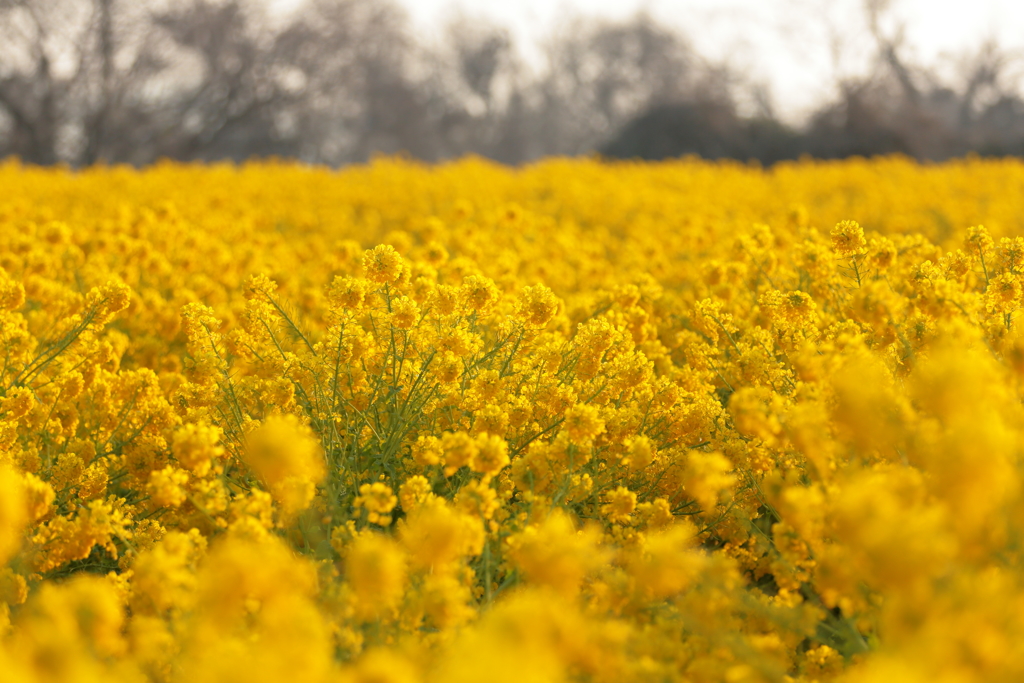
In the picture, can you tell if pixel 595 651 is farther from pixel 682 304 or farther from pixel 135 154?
pixel 135 154

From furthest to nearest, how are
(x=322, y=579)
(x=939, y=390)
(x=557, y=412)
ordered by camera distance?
1. (x=557, y=412)
2. (x=322, y=579)
3. (x=939, y=390)

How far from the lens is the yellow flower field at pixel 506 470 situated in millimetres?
1581

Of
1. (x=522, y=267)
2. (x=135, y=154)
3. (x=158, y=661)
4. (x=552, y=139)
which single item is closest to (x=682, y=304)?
(x=522, y=267)

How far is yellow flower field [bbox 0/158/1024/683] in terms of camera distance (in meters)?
1.58

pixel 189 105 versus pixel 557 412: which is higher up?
pixel 189 105

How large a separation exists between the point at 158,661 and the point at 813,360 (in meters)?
1.76

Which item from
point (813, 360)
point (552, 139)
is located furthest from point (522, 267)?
point (552, 139)

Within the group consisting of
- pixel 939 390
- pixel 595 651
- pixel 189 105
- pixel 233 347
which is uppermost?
pixel 189 105

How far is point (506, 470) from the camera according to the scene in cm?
308

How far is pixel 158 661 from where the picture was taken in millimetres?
2037

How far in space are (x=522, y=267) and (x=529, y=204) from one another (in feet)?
15.6

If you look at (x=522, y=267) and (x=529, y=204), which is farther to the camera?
(x=529, y=204)

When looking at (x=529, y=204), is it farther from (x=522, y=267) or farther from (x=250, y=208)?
(x=522, y=267)

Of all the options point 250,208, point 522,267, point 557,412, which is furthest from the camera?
point 250,208
